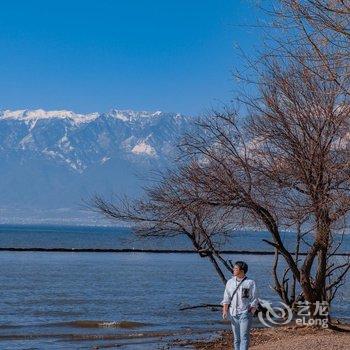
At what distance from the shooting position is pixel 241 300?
12.9m

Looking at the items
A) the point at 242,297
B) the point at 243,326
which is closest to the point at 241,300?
the point at 242,297

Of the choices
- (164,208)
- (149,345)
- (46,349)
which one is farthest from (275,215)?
(46,349)

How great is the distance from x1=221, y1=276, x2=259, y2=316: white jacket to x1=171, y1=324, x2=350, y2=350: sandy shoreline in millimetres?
3118

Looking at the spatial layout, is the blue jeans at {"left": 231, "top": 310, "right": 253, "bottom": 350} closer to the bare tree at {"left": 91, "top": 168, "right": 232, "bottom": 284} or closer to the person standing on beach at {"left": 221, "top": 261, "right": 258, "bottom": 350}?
the person standing on beach at {"left": 221, "top": 261, "right": 258, "bottom": 350}

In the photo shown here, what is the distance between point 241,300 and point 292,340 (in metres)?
4.32

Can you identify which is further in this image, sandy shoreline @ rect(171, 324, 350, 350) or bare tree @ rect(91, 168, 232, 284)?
bare tree @ rect(91, 168, 232, 284)

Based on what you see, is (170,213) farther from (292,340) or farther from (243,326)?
(243,326)

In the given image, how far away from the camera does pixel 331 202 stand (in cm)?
1480

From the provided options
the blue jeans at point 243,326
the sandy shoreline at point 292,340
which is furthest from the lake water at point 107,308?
the blue jeans at point 243,326

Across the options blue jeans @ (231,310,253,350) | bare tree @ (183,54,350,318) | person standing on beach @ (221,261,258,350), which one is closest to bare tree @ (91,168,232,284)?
bare tree @ (183,54,350,318)

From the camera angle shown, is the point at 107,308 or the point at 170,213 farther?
the point at 107,308

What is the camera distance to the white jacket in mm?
12859

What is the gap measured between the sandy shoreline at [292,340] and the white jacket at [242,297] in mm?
3118

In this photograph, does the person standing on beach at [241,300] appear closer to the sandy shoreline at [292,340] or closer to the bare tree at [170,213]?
the sandy shoreline at [292,340]
